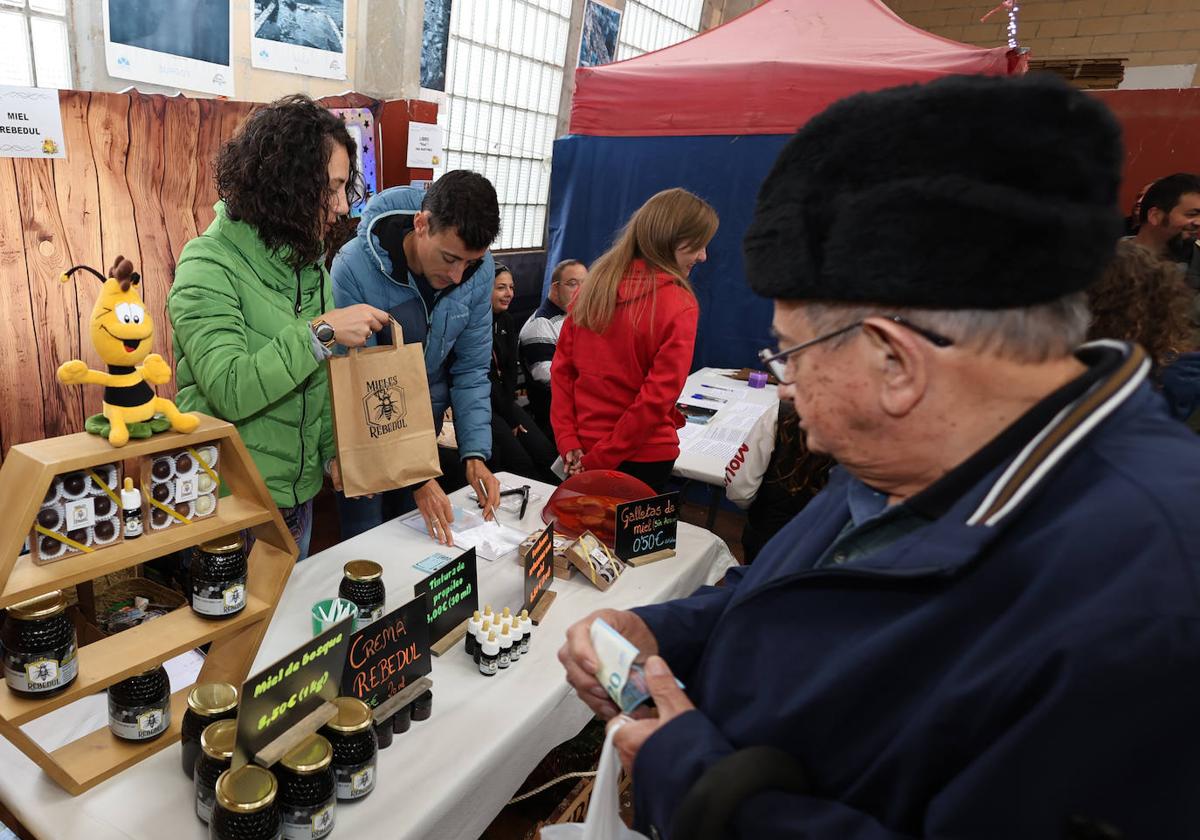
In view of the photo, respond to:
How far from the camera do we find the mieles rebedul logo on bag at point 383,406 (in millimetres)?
1544

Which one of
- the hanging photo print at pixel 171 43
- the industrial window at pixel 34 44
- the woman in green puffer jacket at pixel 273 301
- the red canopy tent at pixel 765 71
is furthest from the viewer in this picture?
the red canopy tent at pixel 765 71

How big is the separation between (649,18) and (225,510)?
8853 mm

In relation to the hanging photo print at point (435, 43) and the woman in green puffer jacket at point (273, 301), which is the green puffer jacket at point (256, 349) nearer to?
the woman in green puffer jacket at point (273, 301)

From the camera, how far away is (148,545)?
1091 mm

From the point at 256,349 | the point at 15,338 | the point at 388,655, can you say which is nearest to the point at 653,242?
the point at 256,349

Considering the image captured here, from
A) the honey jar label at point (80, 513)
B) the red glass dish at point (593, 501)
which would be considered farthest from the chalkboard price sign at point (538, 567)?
the honey jar label at point (80, 513)

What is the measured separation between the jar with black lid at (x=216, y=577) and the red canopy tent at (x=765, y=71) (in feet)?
13.7

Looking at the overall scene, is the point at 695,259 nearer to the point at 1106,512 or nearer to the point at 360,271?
the point at 360,271

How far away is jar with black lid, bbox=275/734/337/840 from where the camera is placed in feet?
3.07

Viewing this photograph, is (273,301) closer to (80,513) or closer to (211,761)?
(80,513)

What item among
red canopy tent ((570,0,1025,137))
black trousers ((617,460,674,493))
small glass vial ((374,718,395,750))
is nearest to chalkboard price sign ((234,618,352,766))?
small glass vial ((374,718,395,750))

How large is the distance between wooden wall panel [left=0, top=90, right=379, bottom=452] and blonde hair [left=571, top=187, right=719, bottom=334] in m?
2.00

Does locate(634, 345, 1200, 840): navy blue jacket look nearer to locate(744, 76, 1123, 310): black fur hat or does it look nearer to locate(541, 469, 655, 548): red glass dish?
locate(744, 76, 1123, 310): black fur hat

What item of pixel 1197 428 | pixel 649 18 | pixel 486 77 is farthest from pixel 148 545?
pixel 649 18
